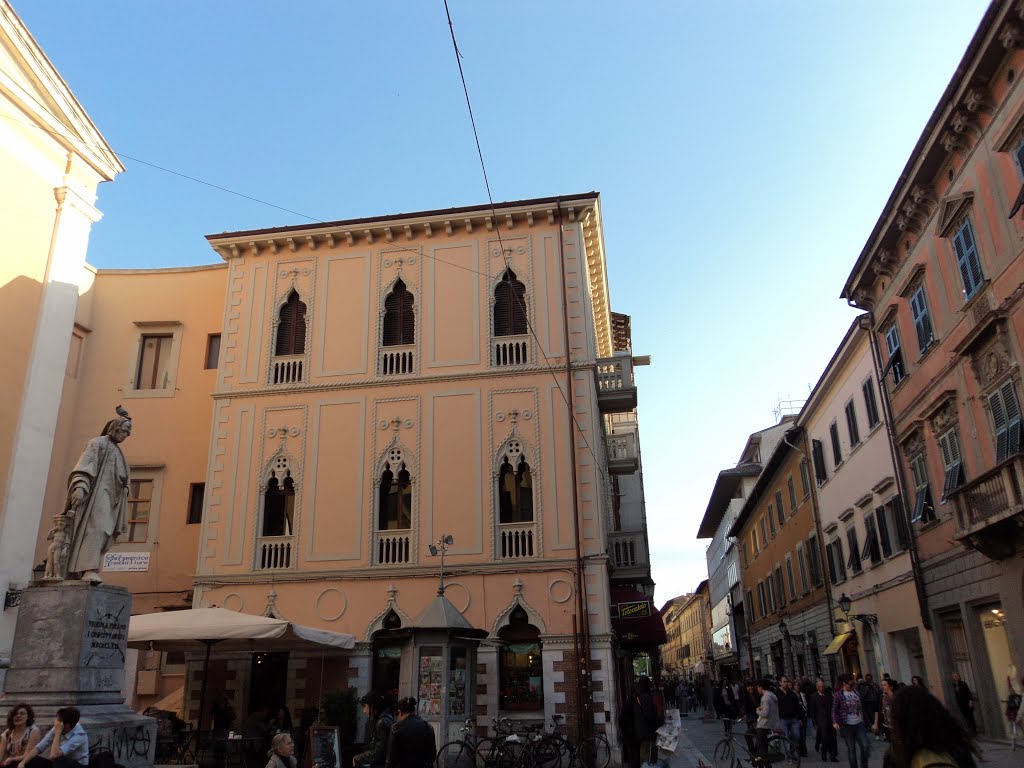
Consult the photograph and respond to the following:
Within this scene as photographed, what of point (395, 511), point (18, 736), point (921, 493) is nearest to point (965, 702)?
point (921, 493)

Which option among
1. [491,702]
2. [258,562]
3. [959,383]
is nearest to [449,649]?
[491,702]

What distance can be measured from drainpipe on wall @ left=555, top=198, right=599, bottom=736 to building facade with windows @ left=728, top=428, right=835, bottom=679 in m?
13.5

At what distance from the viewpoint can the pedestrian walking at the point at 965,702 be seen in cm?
1670

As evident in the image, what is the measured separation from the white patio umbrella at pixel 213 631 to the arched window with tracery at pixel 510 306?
8.61 metres

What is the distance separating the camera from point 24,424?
15047 mm

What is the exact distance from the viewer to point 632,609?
21.0m

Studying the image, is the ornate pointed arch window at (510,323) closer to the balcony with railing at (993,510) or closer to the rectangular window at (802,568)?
the balcony with railing at (993,510)

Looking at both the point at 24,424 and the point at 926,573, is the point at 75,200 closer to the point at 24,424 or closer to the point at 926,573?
the point at 24,424

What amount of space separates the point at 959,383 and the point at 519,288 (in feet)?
33.3

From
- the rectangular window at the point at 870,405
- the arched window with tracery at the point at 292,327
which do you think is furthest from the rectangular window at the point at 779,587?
the arched window with tracery at the point at 292,327

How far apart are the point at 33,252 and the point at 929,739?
16.9 metres

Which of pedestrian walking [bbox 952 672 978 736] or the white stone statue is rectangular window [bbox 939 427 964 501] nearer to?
pedestrian walking [bbox 952 672 978 736]

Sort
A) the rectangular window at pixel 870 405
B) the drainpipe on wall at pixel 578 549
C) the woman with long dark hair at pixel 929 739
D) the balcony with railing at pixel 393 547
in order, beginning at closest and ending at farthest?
the woman with long dark hair at pixel 929 739 < the drainpipe on wall at pixel 578 549 < the balcony with railing at pixel 393 547 < the rectangular window at pixel 870 405

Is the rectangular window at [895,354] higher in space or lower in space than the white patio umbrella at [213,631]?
higher
